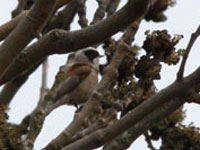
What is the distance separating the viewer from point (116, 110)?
2676mm

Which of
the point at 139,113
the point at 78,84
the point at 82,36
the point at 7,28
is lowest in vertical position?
the point at 139,113

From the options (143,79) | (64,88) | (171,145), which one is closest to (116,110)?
(143,79)

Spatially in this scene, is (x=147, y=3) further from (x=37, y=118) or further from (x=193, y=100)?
(x=37, y=118)

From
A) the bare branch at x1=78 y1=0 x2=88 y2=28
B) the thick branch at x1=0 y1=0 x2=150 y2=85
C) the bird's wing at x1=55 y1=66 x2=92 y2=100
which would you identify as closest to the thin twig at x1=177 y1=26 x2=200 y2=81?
the thick branch at x1=0 y1=0 x2=150 y2=85

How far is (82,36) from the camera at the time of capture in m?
2.45

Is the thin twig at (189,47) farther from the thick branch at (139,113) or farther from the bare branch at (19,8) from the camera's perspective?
the bare branch at (19,8)

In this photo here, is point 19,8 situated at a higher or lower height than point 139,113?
higher

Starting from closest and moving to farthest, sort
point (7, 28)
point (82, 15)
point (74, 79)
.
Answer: point (7, 28) < point (82, 15) < point (74, 79)

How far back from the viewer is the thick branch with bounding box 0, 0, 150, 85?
2324 millimetres

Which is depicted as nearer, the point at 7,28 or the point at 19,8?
the point at 7,28

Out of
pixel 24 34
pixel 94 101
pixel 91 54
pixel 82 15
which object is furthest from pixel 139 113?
pixel 91 54

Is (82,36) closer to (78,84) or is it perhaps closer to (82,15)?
(82,15)

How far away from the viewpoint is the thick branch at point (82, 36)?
232cm

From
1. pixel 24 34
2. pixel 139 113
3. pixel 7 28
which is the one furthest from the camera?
pixel 7 28
